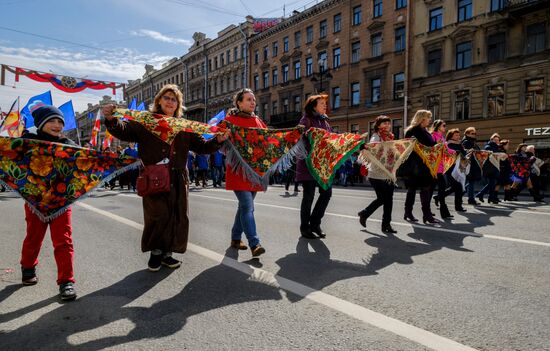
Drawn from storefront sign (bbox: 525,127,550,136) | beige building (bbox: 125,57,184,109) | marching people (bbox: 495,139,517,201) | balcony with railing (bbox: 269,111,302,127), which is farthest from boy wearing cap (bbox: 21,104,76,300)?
beige building (bbox: 125,57,184,109)

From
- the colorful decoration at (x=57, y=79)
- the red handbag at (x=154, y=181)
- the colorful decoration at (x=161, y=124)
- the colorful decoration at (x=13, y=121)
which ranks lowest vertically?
the red handbag at (x=154, y=181)

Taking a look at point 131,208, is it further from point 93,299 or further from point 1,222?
point 93,299

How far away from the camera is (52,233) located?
3432 mm

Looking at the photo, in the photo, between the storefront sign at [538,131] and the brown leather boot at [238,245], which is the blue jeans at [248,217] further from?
the storefront sign at [538,131]

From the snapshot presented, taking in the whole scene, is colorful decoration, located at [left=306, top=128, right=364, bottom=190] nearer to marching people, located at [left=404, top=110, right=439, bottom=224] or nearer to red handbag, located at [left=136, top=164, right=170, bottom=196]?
marching people, located at [left=404, top=110, right=439, bottom=224]

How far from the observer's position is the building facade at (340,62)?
30.2 metres

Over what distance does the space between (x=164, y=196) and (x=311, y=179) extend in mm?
2252

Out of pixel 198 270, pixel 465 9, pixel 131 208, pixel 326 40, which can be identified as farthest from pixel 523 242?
pixel 326 40

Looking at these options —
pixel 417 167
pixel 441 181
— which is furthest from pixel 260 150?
pixel 441 181

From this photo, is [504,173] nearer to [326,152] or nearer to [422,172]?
[422,172]

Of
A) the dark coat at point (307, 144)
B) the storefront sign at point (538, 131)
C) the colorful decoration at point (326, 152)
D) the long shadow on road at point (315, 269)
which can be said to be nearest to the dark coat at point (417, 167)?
the colorful decoration at point (326, 152)

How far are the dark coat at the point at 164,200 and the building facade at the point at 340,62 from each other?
22.4 meters

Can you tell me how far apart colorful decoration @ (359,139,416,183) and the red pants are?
4316 millimetres

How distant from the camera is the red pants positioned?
132 inches
